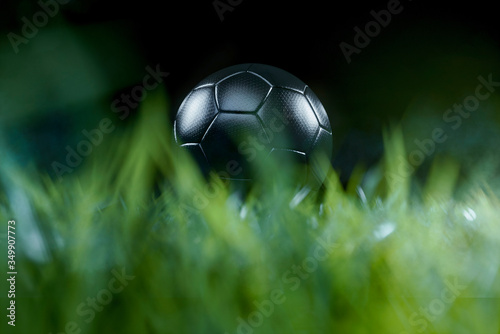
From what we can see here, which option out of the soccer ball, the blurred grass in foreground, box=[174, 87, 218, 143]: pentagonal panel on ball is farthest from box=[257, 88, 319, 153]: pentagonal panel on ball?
the blurred grass in foreground

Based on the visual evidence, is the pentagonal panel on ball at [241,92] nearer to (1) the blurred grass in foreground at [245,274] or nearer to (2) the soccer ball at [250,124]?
(2) the soccer ball at [250,124]

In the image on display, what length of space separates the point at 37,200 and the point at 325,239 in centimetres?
45

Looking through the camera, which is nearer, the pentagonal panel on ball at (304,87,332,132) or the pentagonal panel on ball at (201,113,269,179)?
A: the pentagonal panel on ball at (201,113,269,179)

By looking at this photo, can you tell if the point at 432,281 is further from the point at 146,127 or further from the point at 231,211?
the point at 146,127

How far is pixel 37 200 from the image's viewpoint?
803 millimetres

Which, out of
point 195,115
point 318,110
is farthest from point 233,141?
point 318,110

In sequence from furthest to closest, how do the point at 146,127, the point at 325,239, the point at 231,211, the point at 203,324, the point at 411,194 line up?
the point at 411,194 → the point at 146,127 → the point at 231,211 → the point at 325,239 → the point at 203,324

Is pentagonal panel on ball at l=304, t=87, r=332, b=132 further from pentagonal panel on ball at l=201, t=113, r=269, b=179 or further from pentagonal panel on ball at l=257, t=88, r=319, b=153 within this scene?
pentagonal panel on ball at l=201, t=113, r=269, b=179

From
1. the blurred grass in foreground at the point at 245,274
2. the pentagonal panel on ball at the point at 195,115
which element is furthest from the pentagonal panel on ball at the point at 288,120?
the blurred grass in foreground at the point at 245,274

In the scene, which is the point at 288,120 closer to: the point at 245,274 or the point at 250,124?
the point at 250,124

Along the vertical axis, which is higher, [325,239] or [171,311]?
[171,311]

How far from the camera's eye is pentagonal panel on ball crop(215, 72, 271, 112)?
167 centimetres

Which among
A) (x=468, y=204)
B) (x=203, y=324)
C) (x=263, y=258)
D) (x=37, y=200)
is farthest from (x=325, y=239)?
(x=468, y=204)

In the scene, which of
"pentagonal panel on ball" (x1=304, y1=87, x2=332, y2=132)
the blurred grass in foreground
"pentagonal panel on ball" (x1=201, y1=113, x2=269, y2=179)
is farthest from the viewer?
"pentagonal panel on ball" (x1=304, y1=87, x2=332, y2=132)
